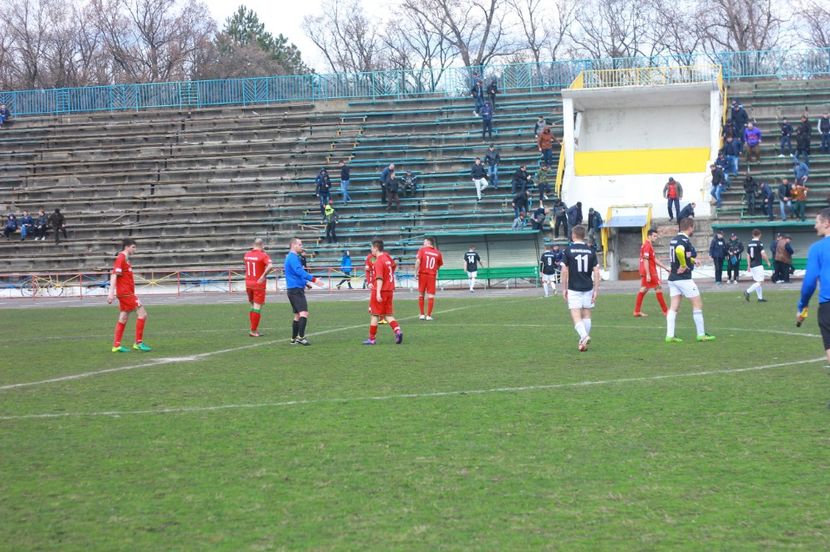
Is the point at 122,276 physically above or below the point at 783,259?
above

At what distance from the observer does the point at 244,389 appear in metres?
12.2

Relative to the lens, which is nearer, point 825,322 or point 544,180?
point 825,322

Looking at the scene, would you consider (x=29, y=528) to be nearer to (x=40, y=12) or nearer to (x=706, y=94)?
(x=706, y=94)

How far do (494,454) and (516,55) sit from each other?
70.1 metres

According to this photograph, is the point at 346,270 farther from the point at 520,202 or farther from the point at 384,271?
the point at 384,271

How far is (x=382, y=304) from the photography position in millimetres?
17344

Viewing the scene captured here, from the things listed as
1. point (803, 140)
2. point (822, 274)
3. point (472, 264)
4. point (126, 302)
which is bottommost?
point (472, 264)

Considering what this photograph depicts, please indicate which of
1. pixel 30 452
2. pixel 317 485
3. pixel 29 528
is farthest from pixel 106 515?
pixel 30 452

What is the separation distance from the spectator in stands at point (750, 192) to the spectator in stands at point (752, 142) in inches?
133

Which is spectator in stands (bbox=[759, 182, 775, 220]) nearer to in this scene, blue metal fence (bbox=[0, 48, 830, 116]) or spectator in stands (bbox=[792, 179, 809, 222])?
spectator in stands (bbox=[792, 179, 809, 222])

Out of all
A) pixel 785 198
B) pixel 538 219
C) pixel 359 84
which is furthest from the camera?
pixel 359 84

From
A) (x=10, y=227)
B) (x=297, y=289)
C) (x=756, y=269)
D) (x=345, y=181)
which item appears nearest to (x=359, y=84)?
(x=345, y=181)

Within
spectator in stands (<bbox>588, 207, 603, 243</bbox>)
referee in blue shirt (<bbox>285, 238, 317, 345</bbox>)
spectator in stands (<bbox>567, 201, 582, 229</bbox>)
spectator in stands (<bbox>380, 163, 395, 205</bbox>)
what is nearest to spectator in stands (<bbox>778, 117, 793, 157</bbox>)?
spectator in stands (<bbox>588, 207, 603, 243</bbox>)

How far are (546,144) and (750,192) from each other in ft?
29.0
